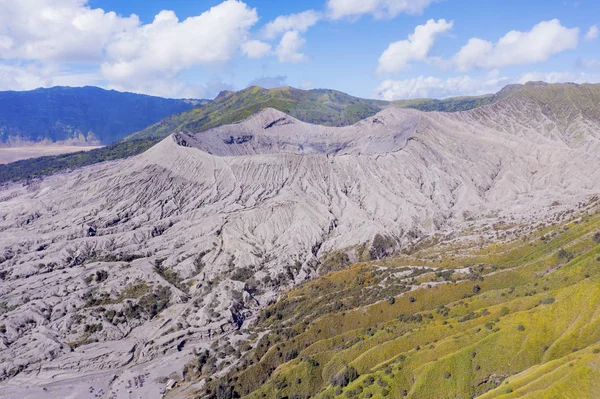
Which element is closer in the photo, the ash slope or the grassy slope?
the grassy slope

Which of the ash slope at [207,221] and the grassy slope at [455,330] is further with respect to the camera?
the ash slope at [207,221]

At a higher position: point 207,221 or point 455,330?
point 207,221

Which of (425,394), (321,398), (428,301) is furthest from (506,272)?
(321,398)

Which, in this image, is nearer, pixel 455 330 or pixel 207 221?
pixel 455 330

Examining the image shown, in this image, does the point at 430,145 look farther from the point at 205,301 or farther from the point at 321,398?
the point at 321,398
